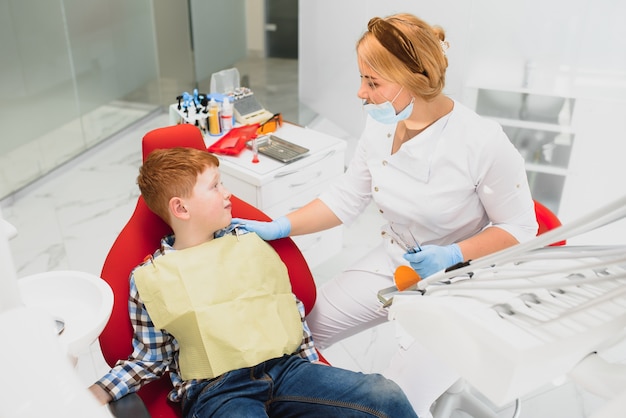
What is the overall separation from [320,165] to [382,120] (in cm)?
69

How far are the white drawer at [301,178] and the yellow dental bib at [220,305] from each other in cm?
59

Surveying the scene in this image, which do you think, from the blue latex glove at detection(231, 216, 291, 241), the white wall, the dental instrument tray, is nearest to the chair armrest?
the blue latex glove at detection(231, 216, 291, 241)

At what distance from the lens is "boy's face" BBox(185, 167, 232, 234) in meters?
1.57

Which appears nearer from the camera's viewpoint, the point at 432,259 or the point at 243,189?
the point at 432,259

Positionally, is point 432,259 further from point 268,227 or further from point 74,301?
point 74,301

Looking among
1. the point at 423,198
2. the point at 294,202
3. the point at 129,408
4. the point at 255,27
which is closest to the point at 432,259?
the point at 423,198

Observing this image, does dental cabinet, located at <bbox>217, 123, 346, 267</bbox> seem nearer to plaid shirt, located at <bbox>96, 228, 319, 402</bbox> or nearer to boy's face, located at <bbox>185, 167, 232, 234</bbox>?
boy's face, located at <bbox>185, 167, 232, 234</bbox>

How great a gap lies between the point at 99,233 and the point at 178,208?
1.65m

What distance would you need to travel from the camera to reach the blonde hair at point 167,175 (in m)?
1.56

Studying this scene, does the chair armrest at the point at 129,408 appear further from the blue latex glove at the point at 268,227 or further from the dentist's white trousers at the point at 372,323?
the dentist's white trousers at the point at 372,323

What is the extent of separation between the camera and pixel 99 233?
120 inches

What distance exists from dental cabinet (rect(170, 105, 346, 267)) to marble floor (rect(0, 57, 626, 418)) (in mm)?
453

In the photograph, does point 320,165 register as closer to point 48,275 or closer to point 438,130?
point 438,130

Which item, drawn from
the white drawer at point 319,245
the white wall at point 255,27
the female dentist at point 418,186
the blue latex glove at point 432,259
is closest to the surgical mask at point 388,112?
the female dentist at point 418,186
